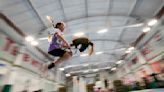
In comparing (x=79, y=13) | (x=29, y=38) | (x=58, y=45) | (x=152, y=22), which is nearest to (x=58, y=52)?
(x=58, y=45)

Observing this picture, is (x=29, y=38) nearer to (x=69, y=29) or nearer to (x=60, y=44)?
(x=69, y=29)

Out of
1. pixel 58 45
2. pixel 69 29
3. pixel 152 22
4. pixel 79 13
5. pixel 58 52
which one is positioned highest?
pixel 79 13

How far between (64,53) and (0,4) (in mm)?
3577

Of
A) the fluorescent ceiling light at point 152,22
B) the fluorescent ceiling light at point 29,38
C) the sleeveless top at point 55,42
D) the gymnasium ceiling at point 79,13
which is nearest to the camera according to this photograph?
the sleeveless top at point 55,42

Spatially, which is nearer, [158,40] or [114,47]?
[158,40]

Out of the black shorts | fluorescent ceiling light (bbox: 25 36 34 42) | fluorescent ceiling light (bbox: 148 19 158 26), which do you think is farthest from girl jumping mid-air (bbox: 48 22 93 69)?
fluorescent ceiling light (bbox: 148 19 158 26)

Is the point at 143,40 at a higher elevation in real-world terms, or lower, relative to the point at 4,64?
higher

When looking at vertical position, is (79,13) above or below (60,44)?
above

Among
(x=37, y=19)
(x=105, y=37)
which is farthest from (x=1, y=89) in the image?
(x=105, y=37)

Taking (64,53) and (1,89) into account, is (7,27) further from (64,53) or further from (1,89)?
(64,53)

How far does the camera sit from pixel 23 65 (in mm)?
7816

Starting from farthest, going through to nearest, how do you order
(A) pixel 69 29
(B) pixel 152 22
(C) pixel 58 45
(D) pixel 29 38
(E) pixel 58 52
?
(A) pixel 69 29 → (D) pixel 29 38 → (B) pixel 152 22 → (E) pixel 58 52 → (C) pixel 58 45

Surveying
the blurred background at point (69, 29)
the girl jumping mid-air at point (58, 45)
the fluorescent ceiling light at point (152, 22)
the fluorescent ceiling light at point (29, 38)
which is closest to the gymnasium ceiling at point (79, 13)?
the blurred background at point (69, 29)

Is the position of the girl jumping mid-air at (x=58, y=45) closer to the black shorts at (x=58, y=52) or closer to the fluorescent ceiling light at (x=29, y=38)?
the black shorts at (x=58, y=52)
